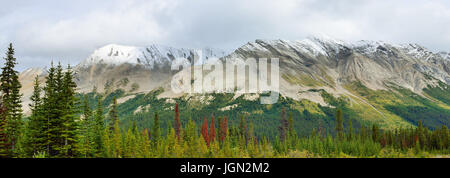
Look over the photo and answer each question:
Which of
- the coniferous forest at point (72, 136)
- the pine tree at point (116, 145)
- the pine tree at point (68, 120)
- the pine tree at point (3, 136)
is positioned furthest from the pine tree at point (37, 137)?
the pine tree at point (116, 145)

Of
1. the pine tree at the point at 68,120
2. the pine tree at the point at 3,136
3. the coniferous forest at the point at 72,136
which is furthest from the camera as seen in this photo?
the pine tree at the point at 3,136

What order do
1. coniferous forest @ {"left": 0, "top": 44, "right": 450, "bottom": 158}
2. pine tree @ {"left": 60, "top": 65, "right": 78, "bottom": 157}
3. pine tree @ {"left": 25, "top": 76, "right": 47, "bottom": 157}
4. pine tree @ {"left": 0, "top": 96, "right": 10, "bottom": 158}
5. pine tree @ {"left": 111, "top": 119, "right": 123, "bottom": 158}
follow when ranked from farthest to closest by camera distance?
pine tree @ {"left": 111, "top": 119, "right": 123, "bottom": 158}
pine tree @ {"left": 0, "top": 96, "right": 10, "bottom": 158}
coniferous forest @ {"left": 0, "top": 44, "right": 450, "bottom": 158}
pine tree @ {"left": 25, "top": 76, "right": 47, "bottom": 157}
pine tree @ {"left": 60, "top": 65, "right": 78, "bottom": 157}

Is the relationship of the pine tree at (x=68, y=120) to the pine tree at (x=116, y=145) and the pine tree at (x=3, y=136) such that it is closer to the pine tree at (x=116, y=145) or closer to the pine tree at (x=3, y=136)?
the pine tree at (x=3, y=136)

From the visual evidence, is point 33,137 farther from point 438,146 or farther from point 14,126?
point 438,146

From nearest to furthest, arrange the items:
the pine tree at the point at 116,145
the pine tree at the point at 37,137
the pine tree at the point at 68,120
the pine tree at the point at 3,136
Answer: the pine tree at the point at 68,120
the pine tree at the point at 37,137
the pine tree at the point at 3,136
the pine tree at the point at 116,145

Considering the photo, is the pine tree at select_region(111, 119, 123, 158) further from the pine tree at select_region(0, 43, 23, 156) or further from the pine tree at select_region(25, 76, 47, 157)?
the pine tree at select_region(25, 76, 47, 157)

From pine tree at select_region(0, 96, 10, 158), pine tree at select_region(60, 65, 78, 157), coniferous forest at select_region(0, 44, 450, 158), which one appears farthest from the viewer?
pine tree at select_region(0, 96, 10, 158)

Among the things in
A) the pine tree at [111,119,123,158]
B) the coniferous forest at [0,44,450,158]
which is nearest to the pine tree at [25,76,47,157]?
the coniferous forest at [0,44,450,158]

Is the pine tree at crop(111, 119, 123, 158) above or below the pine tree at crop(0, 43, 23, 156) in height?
below

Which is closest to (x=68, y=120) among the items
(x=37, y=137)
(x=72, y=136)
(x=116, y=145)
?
(x=72, y=136)

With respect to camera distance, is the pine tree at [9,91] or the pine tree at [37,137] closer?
the pine tree at [37,137]
